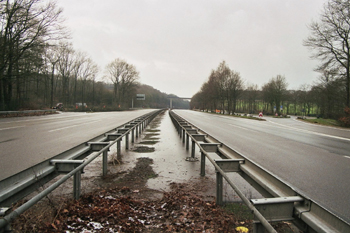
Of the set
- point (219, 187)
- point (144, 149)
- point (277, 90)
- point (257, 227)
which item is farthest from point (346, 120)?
point (277, 90)

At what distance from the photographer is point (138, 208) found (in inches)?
145

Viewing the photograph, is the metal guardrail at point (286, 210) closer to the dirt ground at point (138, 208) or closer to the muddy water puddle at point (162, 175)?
the dirt ground at point (138, 208)

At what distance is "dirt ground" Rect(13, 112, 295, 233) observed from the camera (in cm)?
298

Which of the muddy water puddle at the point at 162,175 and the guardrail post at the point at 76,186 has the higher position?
the guardrail post at the point at 76,186

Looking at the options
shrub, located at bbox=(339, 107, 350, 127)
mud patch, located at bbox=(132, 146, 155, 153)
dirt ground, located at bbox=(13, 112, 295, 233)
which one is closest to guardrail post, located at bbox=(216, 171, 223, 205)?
dirt ground, located at bbox=(13, 112, 295, 233)

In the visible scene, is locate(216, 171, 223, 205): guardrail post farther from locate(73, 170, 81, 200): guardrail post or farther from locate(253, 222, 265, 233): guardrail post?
locate(73, 170, 81, 200): guardrail post

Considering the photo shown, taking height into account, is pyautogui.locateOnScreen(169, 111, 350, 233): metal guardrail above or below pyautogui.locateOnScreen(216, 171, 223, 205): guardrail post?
above

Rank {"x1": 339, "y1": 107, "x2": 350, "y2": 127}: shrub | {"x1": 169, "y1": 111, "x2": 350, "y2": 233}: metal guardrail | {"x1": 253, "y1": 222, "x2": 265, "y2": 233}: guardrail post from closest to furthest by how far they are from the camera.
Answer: {"x1": 169, "y1": 111, "x2": 350, "y2": 233}: metal guardrail < {"x1": 253, "y1": 222, "x2": 265, "y2": 233}: guardrail post < {"x1": 339, "y1": 107, "x2": 350, "y2": 127}: shrub

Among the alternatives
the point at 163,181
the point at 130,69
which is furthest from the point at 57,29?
the point at 130,69

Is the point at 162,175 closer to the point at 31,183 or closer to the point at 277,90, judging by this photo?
the point at 31,183

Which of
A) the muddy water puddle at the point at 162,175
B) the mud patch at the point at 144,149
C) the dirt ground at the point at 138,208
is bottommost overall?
the mud patch at the point at 144,149

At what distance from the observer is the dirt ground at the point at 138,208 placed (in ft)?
9.79

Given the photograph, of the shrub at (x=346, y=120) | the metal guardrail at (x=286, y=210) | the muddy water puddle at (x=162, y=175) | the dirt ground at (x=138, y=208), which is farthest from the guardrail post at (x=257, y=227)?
the shrub at (x=346, y=120)

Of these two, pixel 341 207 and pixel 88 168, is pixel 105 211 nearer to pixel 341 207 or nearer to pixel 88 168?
pixel 88 168
